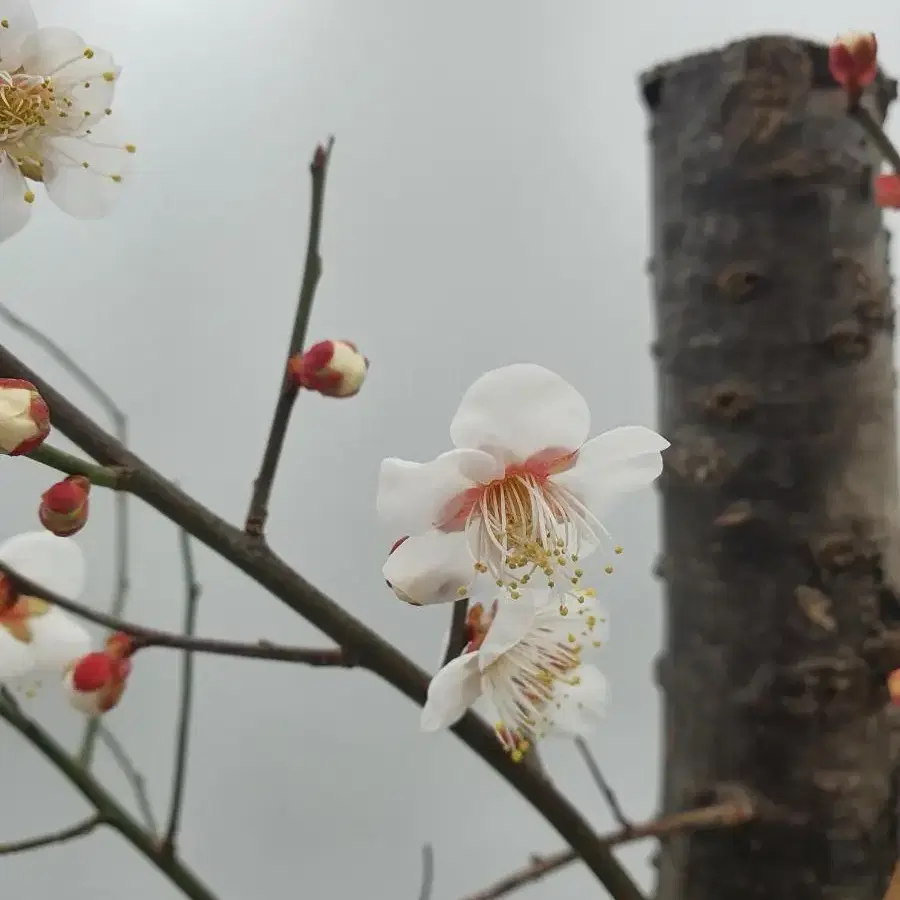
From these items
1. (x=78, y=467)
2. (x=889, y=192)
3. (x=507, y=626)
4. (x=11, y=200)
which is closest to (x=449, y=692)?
(x=507, y=626)

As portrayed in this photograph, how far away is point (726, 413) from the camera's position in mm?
501

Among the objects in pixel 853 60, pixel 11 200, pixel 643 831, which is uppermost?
pixel 853 60

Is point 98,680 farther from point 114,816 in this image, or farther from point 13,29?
point 13,29

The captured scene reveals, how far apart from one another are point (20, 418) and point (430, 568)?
0.41ft

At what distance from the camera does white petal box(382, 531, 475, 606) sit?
27cm

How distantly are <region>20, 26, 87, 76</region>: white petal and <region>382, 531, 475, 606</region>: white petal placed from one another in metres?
0.22

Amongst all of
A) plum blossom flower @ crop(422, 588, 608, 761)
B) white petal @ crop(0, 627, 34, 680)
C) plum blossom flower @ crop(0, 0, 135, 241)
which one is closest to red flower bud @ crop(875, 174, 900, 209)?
plum blossom flower @ crop(422, 588, 608, 761)

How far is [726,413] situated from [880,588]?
125 millimetres

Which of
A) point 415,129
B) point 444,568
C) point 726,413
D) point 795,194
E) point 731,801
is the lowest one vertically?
point 731,801

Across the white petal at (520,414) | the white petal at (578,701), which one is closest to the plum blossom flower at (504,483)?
the white petal at (520,414)

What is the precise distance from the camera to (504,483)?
307 millimetres

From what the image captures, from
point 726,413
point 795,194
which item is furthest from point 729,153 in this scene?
point 726,413

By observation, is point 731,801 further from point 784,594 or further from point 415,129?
point 415,129

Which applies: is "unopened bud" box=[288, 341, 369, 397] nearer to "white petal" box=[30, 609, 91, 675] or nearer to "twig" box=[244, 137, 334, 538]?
"twig" box=[244, 137, 334, 538]
